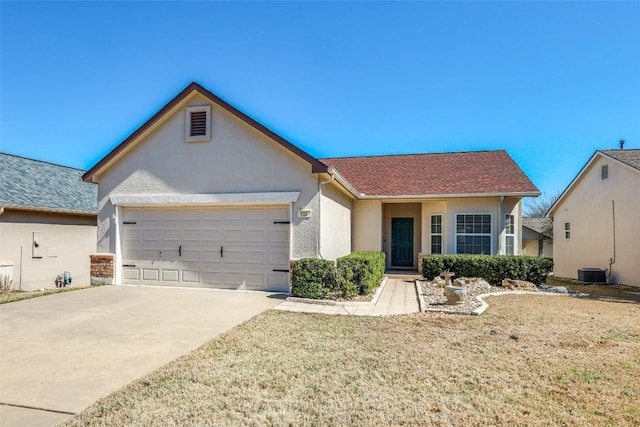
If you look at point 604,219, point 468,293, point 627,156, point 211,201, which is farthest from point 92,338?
point 627,156

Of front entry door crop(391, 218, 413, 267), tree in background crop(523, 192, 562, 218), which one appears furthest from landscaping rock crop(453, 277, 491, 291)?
tree in background crop(523, 192, 562, 218)

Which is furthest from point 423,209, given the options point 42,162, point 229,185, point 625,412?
point 42,162

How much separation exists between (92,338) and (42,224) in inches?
465

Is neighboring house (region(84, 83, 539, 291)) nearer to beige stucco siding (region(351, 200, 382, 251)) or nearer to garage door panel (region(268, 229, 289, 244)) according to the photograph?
garage door panel (region(268, 229, 289, 244))

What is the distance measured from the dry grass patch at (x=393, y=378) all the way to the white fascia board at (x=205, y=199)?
408cm

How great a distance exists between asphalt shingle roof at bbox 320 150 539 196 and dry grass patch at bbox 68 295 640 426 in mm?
8629

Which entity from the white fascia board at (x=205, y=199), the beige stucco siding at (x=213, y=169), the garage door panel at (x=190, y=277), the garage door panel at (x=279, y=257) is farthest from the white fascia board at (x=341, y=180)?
the garage door panel at (x=190, y=277)

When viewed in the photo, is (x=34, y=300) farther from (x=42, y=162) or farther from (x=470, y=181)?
(x=470, y=181)

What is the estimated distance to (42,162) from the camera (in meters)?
18.2

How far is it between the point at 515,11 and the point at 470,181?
6893mm

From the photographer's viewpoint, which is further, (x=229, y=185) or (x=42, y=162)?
(x=42, y=162)

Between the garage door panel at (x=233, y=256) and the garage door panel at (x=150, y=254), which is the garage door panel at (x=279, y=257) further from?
the garage door panel at (x=150, y=254)

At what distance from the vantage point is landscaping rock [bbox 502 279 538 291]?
11840mm

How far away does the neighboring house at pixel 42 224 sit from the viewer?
1334cm
